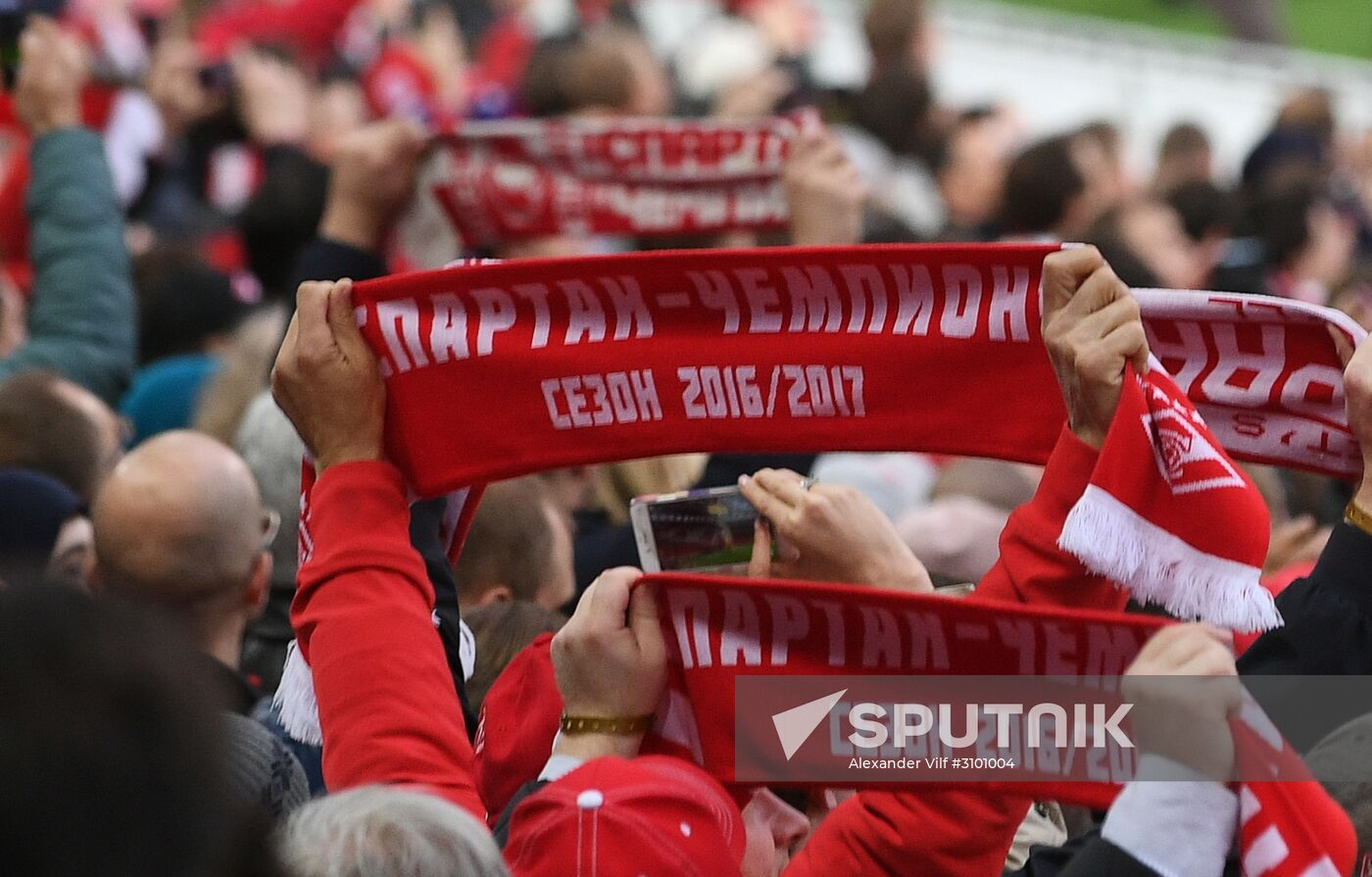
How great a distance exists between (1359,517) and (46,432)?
2242 mm

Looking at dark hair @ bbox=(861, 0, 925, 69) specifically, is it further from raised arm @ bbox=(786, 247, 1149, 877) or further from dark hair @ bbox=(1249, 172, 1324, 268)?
raised arm @ bbox=(786, 247, 1149, 877)

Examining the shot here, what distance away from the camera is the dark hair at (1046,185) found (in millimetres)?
6102

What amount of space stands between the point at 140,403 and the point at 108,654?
3532 mm

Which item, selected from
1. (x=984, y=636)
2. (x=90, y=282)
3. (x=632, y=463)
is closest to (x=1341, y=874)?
(x=984, y=636)

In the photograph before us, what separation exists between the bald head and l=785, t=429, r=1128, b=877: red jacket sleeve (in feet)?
4.07

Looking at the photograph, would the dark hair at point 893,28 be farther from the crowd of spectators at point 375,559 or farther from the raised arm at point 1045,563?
the raised arm at point 1045,563

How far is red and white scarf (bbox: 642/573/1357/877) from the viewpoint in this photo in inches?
56.9

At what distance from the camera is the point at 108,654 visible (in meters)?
0.95

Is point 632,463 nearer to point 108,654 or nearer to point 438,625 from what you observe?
point 438,625

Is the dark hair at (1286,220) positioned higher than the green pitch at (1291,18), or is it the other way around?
the dark hair at (1286,220)

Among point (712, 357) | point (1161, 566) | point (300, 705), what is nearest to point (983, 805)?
point (1161, 566)

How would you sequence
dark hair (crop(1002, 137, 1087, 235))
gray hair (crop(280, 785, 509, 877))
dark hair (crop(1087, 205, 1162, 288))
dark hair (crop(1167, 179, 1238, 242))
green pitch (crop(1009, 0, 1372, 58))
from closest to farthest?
gray hair (crop(280, 785, 509, 877)) → dark hair (crop(1087, 205, 1162, 288)) → dark hair (crop(1002, 137, 1087, 235)) → dark hair (crop(1167, 179, 1238, 242)) → green pitch (crop(1009, 0, 1372, 58))

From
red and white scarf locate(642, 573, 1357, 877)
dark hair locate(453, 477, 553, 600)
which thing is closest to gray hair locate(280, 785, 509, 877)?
red and white scarf locate(642, 573, 1357, 877)

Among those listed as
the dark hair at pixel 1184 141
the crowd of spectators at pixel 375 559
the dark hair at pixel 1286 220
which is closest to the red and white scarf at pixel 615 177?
the crowd of spectators at pixel 375 559
